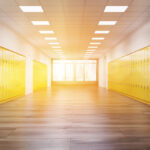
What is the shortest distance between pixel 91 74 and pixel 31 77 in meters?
12.4

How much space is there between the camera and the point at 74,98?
8.80m

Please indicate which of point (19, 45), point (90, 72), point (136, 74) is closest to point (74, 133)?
point (136, 74)

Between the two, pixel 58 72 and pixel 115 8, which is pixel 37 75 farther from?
pixel 115 8

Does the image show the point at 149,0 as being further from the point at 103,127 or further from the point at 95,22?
the point at 103,127

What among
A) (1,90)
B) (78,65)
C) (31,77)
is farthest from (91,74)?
(1,90)

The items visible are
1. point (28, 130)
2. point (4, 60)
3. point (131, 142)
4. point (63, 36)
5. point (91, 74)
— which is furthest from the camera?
point (91, 74)

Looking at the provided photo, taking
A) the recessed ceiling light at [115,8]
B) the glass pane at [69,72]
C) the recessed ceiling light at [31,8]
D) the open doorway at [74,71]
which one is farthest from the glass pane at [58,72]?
the recessed ceiling light at [115,8]

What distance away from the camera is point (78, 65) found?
940 inches

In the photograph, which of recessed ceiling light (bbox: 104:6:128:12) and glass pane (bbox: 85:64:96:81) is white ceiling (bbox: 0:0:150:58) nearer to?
recessed ceiling light (bbox: 104:6:128:12)

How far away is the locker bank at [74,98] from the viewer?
306cm

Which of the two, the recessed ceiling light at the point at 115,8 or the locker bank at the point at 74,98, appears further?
the recessed ceiling light at the point at 115,8

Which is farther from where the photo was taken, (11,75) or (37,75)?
(37,75)

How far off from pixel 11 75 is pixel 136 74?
697 centimetres

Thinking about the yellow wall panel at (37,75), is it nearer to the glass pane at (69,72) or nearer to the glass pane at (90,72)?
the glass pane at (69,72)
